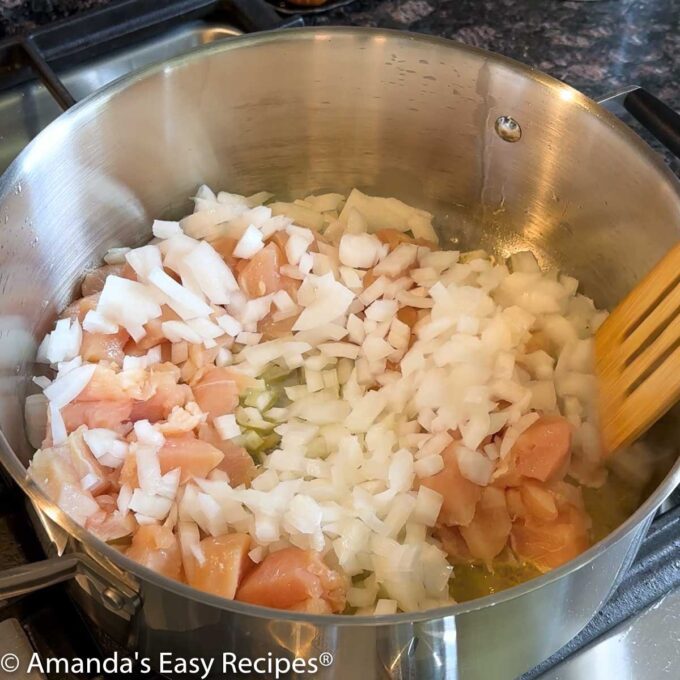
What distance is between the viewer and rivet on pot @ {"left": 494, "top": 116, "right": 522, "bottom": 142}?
1140 millimetres

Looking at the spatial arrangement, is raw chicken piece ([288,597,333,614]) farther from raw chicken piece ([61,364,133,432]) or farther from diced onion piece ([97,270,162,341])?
diced onion piece ([97,270,162,341])

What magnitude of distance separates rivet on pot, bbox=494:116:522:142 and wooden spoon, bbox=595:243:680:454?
0.30 metres

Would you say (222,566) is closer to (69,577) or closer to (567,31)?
(69,577)

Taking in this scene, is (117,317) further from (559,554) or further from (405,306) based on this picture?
(559,554)

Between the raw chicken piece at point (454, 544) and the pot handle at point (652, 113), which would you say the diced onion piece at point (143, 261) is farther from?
the pot handle at point (652, 113)

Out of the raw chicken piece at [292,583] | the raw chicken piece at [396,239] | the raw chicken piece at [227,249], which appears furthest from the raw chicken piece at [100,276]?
the raw chicken piece at [292,583]

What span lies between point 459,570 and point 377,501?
126 mm

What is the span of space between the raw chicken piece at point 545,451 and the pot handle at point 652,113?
1.24 ft

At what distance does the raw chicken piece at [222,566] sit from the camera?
86 centimetres

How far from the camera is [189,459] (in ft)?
3.19

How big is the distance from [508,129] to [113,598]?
0.81 meters

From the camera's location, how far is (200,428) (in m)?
1.03

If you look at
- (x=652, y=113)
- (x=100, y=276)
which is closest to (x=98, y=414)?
(x=100, y=276)

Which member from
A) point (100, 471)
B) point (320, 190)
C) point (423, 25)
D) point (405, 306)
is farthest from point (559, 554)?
point (423, 25)
